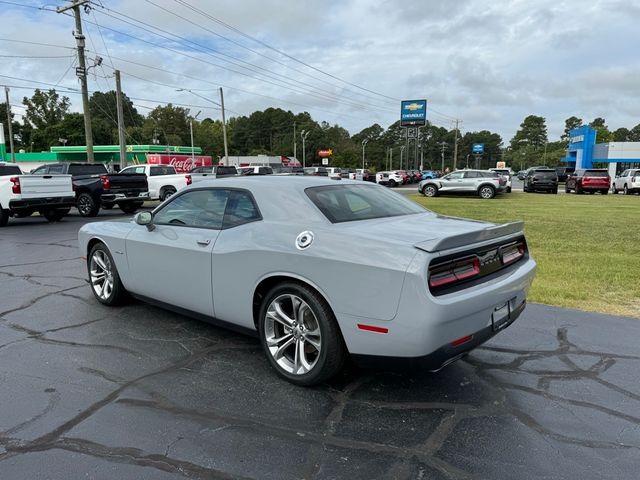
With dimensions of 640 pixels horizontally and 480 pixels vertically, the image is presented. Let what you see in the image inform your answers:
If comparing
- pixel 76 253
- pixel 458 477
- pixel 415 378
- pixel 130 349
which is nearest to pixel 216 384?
pixel 130 349

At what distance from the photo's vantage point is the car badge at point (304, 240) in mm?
3271

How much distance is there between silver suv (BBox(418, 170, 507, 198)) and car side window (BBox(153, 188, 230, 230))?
23043 millimetres

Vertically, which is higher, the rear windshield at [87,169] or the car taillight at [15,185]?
the rear windshield at [87,169]

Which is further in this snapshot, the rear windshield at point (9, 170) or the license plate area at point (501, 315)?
Result: the rear windshield at point (9, 170)

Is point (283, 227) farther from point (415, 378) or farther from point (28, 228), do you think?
point (28, 228)

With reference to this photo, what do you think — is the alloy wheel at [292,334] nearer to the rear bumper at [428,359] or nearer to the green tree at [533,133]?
the rear bumper at [428,359]

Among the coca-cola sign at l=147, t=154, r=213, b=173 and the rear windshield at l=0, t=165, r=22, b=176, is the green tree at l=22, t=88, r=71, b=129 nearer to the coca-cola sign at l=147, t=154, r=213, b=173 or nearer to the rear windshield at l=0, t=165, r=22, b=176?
the coca-cola sign at l=147, t=154, r=213, b=173

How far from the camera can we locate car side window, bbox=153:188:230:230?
4.12 meters

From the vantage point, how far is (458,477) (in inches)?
97.9

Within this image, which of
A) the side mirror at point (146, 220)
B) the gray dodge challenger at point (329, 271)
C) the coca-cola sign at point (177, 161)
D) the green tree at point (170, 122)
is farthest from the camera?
the green tree at point (170, 122)

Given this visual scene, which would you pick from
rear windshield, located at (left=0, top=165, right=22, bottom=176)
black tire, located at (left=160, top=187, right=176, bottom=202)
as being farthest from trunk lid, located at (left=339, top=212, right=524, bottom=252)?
black tire, located at (left=160, top=187, right=176, bottom=202)

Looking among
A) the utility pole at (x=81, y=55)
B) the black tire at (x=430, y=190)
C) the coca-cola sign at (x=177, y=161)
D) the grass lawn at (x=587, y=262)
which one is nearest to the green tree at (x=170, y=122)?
the coca-cola sign at (x=177, y=161)

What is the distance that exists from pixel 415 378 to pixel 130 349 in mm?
2481

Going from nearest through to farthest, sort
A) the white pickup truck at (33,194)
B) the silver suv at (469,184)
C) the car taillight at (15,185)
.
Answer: the car taillight at (15,185) < the white pickup truck at (33,194) < the silver suv at (469,184)
